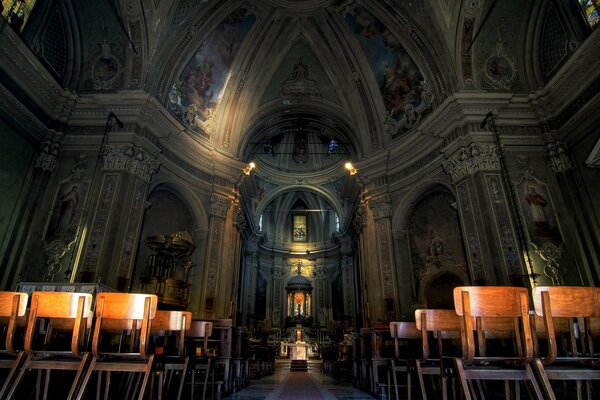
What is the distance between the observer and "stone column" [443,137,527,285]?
7383 millimetres

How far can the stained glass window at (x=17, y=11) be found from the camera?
22.4 ft

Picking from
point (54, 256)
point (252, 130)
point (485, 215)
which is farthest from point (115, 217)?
point (485, 215)

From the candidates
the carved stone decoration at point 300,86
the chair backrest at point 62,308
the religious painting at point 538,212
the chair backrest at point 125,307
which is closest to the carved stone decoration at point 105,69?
the carved stone decoration at point 300,86

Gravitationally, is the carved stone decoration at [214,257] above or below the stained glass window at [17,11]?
below

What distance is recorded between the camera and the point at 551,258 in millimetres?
7340

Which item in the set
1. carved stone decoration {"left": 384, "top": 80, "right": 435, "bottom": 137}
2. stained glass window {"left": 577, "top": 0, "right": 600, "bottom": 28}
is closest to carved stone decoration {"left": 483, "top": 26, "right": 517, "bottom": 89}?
carved stone decoration {"left": 384, "top": 80, "right": 435, "bottom": 137}

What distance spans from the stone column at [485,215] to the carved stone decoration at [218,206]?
7.06 meters

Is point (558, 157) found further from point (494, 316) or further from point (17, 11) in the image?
point (17, 11)

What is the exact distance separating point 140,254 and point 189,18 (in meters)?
6.91

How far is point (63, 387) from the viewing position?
13.1 ft

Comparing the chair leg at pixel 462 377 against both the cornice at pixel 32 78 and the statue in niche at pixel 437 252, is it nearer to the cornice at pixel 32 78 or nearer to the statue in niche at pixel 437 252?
the statue in niche at pixel 437 252

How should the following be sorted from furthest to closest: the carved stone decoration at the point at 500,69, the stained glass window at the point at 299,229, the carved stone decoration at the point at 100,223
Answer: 1. the stained glass window at the point at 299,229
2. the carved stone decoration at the point at 500,69
3. the carved stone decoration at the point at 100,223

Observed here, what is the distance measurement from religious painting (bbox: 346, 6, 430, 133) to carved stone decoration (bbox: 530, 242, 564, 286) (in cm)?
502

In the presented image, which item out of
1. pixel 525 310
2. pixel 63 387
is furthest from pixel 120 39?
pixel 525 310
